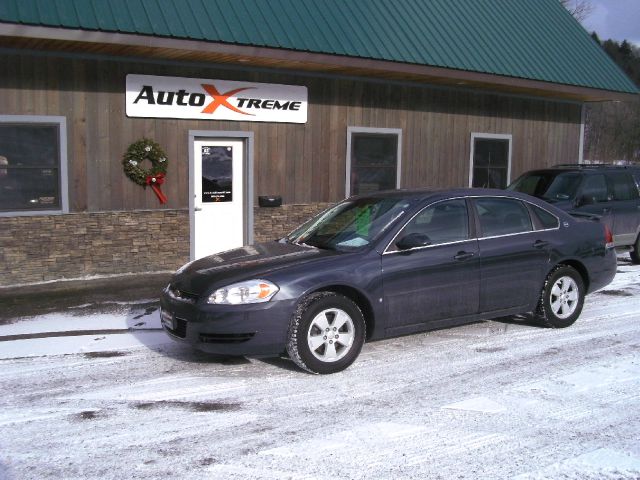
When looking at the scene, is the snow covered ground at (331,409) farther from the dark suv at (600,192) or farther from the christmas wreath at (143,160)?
the dark suv at (600,192)

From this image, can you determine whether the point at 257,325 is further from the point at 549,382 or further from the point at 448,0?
the point at 448,0

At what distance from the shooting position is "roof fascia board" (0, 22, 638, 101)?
8.59 meters

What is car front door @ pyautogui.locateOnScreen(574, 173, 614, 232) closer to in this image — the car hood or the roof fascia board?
the roof fascia board

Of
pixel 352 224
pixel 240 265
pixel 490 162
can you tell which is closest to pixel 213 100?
pixel 352 224

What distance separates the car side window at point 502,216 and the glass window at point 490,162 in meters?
7.72

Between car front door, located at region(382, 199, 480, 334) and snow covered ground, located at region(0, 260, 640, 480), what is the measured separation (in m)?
0.42

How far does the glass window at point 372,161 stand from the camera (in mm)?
12836

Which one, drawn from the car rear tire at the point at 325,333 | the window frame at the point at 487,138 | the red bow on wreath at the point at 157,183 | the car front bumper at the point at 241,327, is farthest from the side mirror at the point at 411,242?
the window frame at the point at 487,138

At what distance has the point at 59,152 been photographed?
31.9 feet

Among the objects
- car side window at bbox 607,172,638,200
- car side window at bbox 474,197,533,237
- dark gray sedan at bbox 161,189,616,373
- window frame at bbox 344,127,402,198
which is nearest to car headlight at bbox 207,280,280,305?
dark gray sedan at bbox 161,189,616,373

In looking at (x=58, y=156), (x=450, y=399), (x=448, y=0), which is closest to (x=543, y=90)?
(x=448, y=0)

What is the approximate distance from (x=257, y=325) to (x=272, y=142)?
6.68 metres

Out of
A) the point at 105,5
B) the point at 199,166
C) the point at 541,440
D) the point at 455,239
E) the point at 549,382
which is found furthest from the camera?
the point at 199,166

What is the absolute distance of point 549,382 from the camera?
18.2 ft
